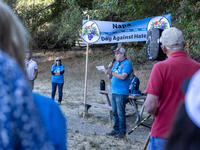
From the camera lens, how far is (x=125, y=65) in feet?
17.1

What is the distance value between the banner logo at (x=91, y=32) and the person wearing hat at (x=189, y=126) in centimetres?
629

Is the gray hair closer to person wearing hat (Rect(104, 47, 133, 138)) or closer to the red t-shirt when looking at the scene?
the red t-shirt

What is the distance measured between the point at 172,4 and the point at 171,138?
8362 millimetres

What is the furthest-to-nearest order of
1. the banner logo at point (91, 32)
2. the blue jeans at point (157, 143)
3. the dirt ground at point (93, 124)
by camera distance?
the banner logo at point (91, 32) → the dirt ground at point (93, 124) → the blue jeans at point (157, 143)

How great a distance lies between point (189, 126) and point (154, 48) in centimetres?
392

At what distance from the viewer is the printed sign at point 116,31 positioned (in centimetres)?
625

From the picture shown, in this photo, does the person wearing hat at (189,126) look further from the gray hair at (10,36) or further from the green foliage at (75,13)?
the green foliage at (75,13)

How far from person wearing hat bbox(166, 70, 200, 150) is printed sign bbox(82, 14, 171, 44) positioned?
5.46m

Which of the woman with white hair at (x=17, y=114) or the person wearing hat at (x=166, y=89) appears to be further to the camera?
the person wearing hat at (x=166, y=89)

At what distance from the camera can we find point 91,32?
22.7ft

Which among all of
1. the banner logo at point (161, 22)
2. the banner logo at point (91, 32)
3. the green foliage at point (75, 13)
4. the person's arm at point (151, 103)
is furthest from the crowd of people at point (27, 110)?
the green foliage at point (75, 13)

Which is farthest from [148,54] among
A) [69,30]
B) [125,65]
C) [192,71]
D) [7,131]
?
[69,30]

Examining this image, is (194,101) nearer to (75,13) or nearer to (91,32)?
(91,32)

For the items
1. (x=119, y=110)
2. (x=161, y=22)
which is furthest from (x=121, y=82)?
(x=161, y=22)
